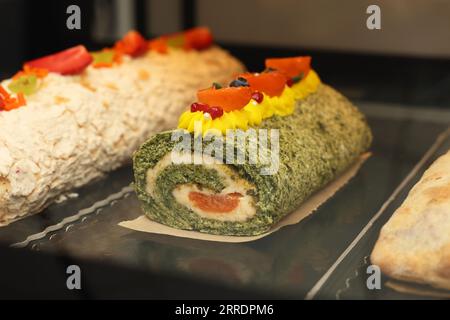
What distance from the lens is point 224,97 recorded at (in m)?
3.94

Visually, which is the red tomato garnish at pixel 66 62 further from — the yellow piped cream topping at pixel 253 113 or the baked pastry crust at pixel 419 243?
the baked pastry crust at pixel 419 243

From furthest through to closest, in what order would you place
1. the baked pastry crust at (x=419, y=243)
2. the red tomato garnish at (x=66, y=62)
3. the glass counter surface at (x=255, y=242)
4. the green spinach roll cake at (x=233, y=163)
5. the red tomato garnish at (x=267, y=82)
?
the red tomato garnish at (x=66, y=62), the red tomato garnish at (x=267, y=82), the green spinach roll cake at (x=233, y=163), the glass counter surface at (x=255, y=242), the baked pastry crust at (x=419, y=243)

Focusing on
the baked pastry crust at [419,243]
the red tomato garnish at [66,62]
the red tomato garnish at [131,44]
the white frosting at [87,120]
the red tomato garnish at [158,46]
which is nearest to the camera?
the baked pastry crust at [419,243]

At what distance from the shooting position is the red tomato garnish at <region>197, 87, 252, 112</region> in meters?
3.94

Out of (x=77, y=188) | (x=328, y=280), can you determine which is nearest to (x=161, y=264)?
(x=328, y=280)

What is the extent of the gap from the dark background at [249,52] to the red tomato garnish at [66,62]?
44 centimetres

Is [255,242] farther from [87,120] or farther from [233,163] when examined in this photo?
[87,120]

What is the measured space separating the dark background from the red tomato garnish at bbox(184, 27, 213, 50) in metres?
0.18

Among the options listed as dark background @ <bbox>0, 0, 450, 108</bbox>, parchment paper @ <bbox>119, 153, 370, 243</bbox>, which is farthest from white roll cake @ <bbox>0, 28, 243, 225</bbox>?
parchment paper @ <bbox>119, 153, 370, 243</bbox>

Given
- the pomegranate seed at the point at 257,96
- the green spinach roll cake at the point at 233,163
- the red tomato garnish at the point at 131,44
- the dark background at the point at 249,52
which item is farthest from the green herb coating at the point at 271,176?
the red tomato garnish at the point at 131,44

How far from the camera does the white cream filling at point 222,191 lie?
3846mm

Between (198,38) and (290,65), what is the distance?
1.31m

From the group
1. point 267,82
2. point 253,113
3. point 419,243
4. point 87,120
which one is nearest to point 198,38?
point 87,120

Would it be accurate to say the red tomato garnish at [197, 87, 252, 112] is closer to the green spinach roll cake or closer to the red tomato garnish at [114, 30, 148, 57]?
the green spinach roll cake
